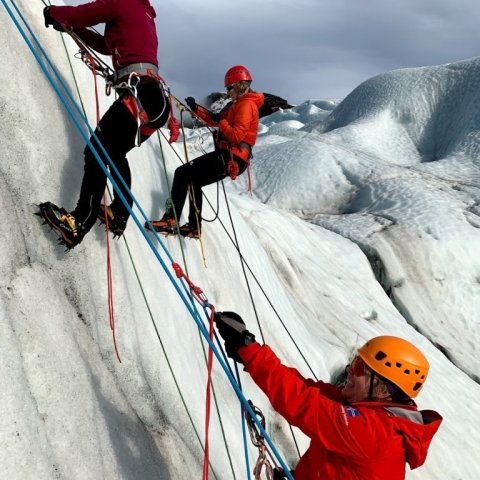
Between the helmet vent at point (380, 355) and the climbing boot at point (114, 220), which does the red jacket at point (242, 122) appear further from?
the helmet vent at point (380, 355)

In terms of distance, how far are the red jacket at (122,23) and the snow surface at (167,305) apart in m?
0.43

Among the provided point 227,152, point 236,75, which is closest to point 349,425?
point 227,152

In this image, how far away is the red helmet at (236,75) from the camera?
3.90m

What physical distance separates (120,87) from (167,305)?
4.57 ft

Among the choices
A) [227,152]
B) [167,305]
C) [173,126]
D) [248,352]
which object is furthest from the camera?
[227,152]

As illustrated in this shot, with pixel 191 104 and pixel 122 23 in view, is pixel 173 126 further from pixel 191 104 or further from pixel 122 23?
pixel 122 23

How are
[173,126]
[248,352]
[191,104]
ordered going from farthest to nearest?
[191,104] → [173,126] → [248,352]

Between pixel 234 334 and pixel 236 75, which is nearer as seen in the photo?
pixel 234 334

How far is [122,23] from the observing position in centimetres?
280

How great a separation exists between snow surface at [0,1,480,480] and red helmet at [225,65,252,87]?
0.96m

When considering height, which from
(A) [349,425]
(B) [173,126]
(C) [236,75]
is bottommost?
(A) [349,425]

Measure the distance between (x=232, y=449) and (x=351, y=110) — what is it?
1744 cm

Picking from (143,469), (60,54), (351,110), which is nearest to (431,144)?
(351,110)

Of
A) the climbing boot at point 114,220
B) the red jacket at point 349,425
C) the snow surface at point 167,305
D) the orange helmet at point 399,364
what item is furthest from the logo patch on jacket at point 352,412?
the climbing boot at point 114,220
